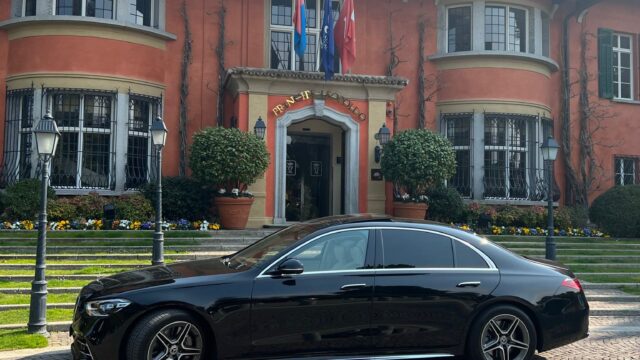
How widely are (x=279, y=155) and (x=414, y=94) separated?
5.05 m

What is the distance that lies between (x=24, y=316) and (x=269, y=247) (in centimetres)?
394

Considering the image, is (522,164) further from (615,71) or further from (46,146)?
(46,146)

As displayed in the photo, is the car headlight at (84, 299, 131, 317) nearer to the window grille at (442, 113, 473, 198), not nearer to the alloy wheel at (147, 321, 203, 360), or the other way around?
the alloy wheel at (147, 321, 203, 360)

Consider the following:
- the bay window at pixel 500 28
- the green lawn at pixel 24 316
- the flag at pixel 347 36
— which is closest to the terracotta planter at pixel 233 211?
the flag at pixel 347 36

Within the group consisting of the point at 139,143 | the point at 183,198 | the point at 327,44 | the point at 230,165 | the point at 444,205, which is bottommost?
the point at 444,205

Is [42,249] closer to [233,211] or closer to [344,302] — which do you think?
[344,302]

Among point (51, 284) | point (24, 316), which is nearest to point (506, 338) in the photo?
point (24, 316)

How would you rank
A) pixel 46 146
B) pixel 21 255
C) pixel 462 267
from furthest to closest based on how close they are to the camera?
1. pixel 21 255
2. pixel 46 146
3. pixel 462 267

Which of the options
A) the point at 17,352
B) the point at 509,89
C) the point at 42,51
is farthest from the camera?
the point at 509,89

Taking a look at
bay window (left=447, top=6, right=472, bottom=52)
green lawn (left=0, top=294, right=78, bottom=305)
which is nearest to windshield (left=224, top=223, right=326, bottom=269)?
green lawn (left=0, top=294, right=78, bottom=305)

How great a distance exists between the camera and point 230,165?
476 inches

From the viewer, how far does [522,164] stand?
1580cm

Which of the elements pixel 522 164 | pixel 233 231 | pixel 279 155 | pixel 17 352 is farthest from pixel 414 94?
pixel 17 352

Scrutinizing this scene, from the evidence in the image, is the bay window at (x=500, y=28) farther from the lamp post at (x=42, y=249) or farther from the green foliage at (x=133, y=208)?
the lamp post at (x=42, y=249)
